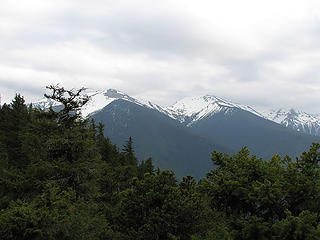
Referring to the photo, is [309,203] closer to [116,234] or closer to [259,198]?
[259,198]

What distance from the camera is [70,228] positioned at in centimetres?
1248

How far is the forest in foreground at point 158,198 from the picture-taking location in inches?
443

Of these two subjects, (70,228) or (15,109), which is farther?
(15,109)

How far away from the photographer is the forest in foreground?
36.9ft

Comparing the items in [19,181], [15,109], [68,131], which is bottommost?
[19,181]

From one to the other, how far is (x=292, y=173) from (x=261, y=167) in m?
1.35

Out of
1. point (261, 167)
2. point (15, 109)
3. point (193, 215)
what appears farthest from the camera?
point (15, 109)

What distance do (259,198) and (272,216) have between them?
5.14ft

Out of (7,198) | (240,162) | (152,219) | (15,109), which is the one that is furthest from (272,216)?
(15,109)

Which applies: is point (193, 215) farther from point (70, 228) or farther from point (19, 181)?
point (19, 181)

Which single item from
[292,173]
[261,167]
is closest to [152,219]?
[261,167]

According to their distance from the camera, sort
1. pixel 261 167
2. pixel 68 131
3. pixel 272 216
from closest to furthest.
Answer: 1. pixel 272 216
2. pixel 261 167
3. pixel 68 131

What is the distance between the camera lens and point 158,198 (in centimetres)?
1477

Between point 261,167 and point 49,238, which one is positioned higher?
point 261,167
